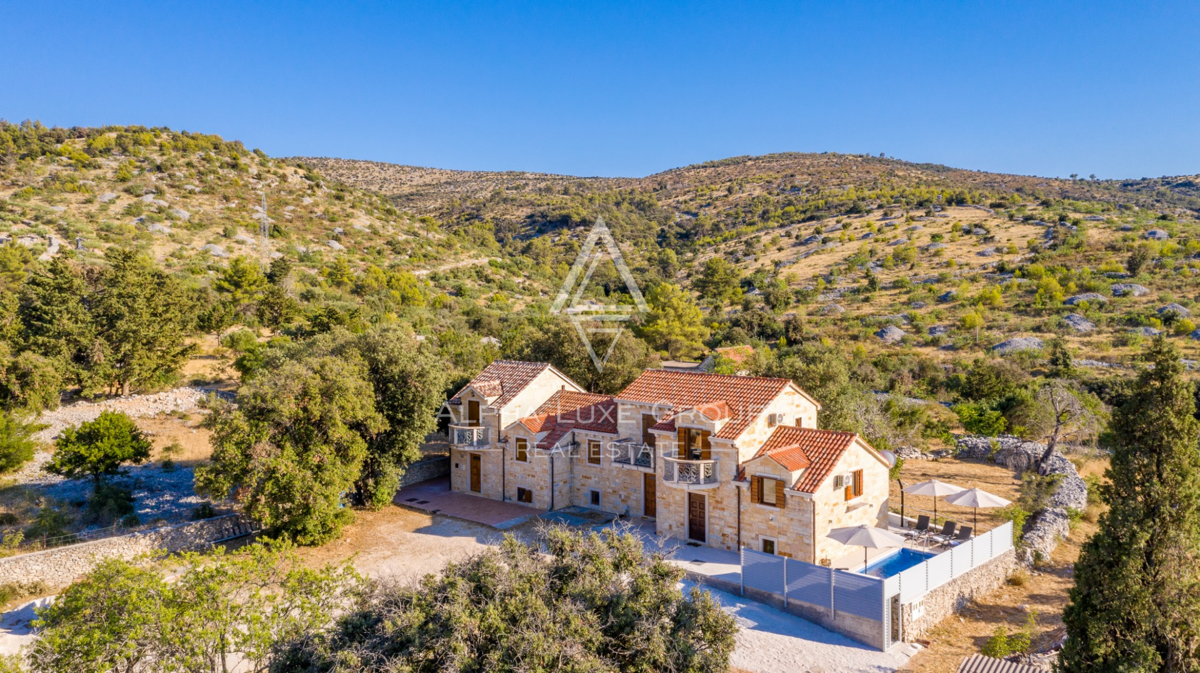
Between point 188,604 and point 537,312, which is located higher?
point 537,312

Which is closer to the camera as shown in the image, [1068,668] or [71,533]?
[1068,668]

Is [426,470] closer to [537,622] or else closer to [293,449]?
[293,449]

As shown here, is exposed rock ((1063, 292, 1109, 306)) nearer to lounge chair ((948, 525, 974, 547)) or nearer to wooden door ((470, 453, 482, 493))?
lounge chair ((948, 525, 974, 547))

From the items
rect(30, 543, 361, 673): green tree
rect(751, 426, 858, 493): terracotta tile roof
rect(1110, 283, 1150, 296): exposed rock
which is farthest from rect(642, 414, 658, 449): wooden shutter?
rect(1110, 283, 1150, 296): exposed rock

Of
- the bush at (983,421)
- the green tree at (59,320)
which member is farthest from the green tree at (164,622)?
the bush at (983,421)

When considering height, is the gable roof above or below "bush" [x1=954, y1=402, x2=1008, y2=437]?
above

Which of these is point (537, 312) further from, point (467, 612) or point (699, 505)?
point (467, 612)

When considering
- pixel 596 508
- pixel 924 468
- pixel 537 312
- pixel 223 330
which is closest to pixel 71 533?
pixel 596 508

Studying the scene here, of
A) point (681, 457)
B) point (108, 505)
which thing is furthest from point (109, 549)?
point (681, 457)
